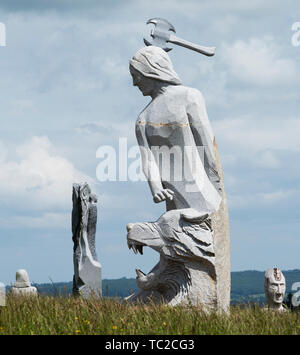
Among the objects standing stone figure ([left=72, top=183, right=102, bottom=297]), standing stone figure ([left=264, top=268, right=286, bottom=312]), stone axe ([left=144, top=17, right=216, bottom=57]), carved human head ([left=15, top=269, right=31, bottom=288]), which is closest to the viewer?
stone axe ([left=144, top=17, right=216, bottom=57])

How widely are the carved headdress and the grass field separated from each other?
2.82 m

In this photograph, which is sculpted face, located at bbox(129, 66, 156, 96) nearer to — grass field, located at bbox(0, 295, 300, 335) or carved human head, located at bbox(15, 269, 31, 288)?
grass field, located at bbox(0, 295, 300, 335)

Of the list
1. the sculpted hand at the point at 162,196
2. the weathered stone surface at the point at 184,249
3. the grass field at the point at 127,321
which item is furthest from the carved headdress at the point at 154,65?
the grass field at the point at 127,321

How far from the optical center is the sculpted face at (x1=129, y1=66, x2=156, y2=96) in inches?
332

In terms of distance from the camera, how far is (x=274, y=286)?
10484 millimetres

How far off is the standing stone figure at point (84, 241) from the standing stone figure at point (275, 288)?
→ 3.25 metres

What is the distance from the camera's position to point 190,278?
7926 millimetres

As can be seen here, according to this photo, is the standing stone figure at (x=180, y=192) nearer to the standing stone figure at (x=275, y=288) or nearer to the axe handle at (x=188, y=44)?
the axe handle at (x=188, y=44)

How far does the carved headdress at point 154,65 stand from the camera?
27.4 feet

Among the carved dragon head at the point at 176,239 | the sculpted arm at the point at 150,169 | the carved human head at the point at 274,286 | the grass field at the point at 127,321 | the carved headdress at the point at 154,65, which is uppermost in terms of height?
the carved headdress at the point at 154,65

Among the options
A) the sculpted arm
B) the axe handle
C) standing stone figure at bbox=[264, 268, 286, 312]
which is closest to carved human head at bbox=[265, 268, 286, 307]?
standing stone figure at bbox=[264, 268, 286, 312]

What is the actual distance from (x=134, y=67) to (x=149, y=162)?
4.04 feet
